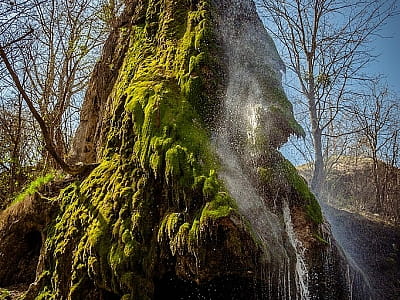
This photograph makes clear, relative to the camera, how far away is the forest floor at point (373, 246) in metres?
8.18

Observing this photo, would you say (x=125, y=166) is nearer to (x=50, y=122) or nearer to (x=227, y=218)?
(x=227, y=218)

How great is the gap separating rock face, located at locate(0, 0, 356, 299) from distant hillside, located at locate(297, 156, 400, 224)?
676cm

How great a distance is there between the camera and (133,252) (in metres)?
4.05

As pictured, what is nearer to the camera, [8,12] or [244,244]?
[244,244]

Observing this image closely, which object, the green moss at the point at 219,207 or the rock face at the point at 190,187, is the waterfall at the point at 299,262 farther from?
the green moss at the point at 219,207

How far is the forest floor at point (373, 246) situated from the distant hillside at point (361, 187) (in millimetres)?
1031

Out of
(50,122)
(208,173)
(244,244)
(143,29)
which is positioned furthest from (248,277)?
(50,122)

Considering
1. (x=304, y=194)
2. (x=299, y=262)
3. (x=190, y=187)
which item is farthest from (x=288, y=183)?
(x=190, y=187)

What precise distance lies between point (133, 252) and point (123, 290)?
40 cm

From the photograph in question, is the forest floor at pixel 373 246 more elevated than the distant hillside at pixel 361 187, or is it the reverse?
the distant hillside at pixel 361 187

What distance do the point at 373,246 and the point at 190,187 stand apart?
7.33m

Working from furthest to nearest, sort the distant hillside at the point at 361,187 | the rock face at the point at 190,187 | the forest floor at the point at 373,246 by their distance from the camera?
the distant hillside at the point at 361,187, the forest floor at the point at 373,246, the rock face at the point at 190,187

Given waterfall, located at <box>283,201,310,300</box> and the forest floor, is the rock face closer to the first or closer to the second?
waterfall, located at <box>283,201,310,300</box>

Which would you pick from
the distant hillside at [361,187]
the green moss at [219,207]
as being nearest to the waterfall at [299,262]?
the green moss at [219,207]
